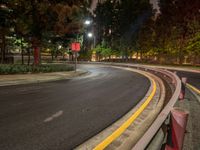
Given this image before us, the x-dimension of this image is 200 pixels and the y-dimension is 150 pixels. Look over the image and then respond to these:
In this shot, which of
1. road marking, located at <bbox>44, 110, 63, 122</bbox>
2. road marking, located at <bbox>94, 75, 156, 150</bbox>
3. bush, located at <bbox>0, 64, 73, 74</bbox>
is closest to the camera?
road marking, located at <bbox>94, 75, 156, 150</bbox>

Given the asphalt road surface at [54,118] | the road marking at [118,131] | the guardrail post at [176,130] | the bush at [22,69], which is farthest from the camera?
the bush at [22,69]

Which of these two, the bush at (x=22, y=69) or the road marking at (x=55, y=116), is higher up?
the bush at (x=22, y=69)

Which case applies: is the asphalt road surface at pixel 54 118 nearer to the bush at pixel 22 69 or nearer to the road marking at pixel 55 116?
the road marking at pixel 55 116

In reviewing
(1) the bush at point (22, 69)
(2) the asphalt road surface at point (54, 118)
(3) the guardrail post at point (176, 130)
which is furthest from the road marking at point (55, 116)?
(1) the bush at point (22, 69)

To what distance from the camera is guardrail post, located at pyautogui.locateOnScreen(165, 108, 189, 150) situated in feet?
11.8

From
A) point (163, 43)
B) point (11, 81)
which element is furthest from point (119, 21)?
point (11, 81)

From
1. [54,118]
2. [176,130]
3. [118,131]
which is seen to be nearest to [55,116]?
[54,118]

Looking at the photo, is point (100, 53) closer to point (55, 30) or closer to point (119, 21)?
point (119, 21)

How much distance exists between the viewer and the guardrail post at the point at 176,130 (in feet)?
11.8

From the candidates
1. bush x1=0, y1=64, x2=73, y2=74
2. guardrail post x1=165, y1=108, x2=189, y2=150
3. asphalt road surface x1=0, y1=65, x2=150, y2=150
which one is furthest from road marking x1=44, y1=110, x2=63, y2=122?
bush x1=0, y1=64, x2=73, y2=74

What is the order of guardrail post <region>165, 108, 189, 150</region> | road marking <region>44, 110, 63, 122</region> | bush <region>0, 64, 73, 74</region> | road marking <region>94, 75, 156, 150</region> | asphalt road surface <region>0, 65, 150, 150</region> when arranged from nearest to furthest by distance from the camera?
guardrail post <region>165, 108, 189, 150</region>
road marking <region>94, 75, 156, 150</region>
asphalt road surface <region>0, 65, 150, 150</region>
road marking <region>44, 110, 63, 122</region>
bush <region>0, 64, 73, 74</region>

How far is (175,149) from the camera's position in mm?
3689

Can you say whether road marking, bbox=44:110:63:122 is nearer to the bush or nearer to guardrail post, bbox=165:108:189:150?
guardrail post, bbox=165:108:189:150

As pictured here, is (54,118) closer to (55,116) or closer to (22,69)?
(55,116)
